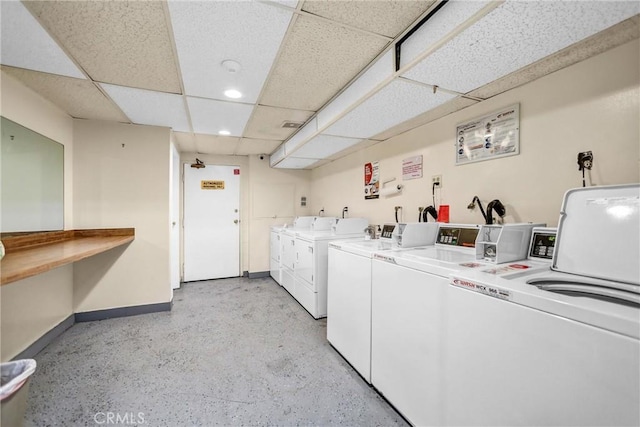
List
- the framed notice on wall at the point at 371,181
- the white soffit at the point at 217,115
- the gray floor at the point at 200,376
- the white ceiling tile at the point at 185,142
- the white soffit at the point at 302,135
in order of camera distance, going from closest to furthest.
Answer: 1. the gray floor at the point at 200,376
2. the white soffit at the point at 217,115
3. the white soffit at the point at 302,135
4. the framed notice on wall at the point at 371,181
5. the white ceiling tile at the point at 185,142

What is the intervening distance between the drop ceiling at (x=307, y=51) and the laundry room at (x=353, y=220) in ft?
0.05

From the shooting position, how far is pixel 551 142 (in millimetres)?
1550

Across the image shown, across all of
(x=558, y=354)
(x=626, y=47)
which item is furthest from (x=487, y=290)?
(x=626, y=47)

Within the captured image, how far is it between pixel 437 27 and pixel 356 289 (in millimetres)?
1629

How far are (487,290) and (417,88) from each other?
1284 mm

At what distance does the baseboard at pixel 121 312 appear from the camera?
9.39ft

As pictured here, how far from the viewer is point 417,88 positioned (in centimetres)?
168

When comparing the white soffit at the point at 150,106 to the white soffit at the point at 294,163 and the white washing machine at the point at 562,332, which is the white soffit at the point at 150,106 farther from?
the white washing machine at the point at 562,332

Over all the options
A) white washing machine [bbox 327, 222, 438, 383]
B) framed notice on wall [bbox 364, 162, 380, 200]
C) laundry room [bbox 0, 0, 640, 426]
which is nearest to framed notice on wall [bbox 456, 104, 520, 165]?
laundry room [bbox 0, 0, 640, 426]

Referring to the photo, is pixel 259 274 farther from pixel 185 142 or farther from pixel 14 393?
pixel 14 393

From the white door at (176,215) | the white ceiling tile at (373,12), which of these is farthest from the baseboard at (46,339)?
the white ceiling tile at (373,12)

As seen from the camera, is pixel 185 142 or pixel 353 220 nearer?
pixel 353 220

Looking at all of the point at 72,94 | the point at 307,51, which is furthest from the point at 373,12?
the point at 72,94

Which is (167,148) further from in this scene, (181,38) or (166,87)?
(181,38)
